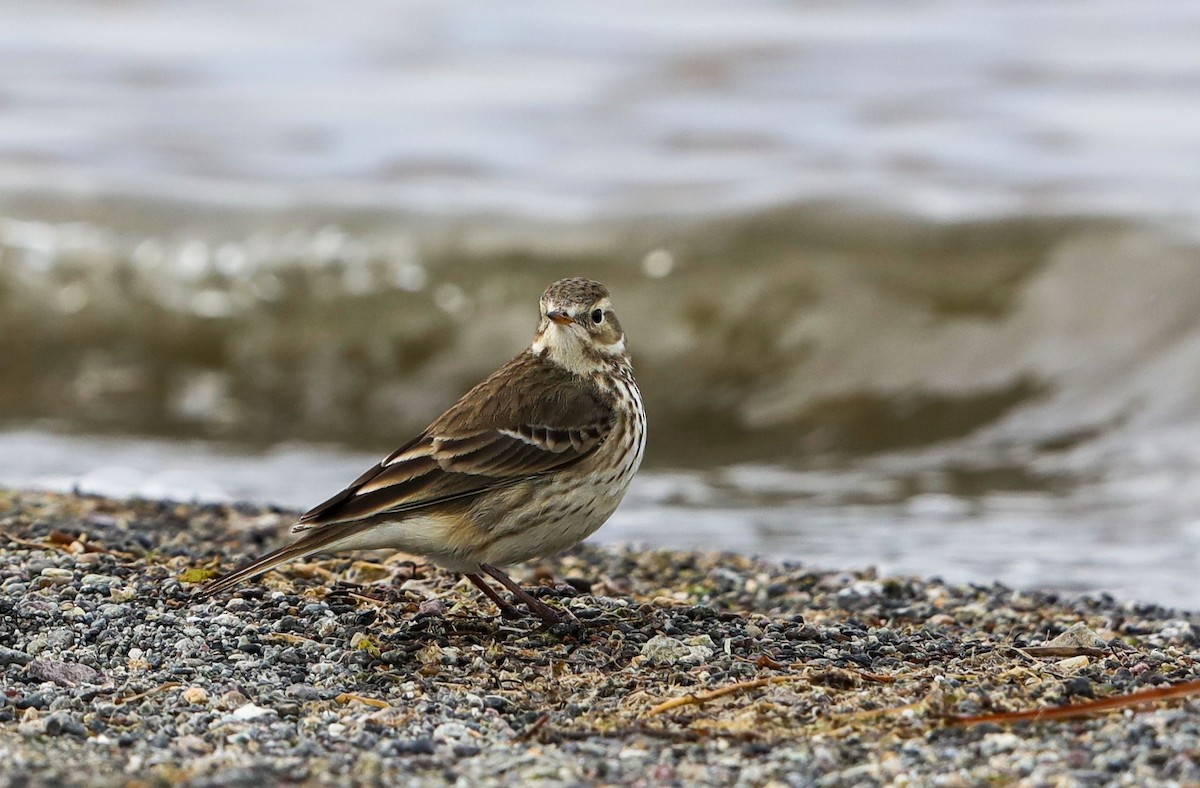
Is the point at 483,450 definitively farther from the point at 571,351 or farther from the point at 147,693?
the point at 147,693

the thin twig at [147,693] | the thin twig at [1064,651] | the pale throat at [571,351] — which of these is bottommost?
the thin twig at [147,693]

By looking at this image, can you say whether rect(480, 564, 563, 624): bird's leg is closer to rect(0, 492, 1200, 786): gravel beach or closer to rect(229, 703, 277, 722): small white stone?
rect(0, 492, 1200, 786): gravel beach

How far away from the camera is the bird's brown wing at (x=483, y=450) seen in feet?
20.6

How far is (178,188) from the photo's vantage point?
17938 millimetres

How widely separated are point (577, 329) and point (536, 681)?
1.80 meters

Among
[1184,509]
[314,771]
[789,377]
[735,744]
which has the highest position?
[789,377]

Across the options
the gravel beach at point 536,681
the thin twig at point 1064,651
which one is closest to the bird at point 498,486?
the gravel beach at point 536,681

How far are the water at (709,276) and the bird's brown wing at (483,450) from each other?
293cm

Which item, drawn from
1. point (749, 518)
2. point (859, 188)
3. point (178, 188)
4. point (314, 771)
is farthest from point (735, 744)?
point (178, 188)

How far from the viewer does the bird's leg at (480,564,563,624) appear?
21.4 feet

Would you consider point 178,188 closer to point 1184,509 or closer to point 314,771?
point 1184,509

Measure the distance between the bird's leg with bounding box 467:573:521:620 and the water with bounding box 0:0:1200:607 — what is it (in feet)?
9.51

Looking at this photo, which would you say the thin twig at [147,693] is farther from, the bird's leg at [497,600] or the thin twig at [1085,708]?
the thin twig at [1085,708]

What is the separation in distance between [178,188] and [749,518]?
962 cm
